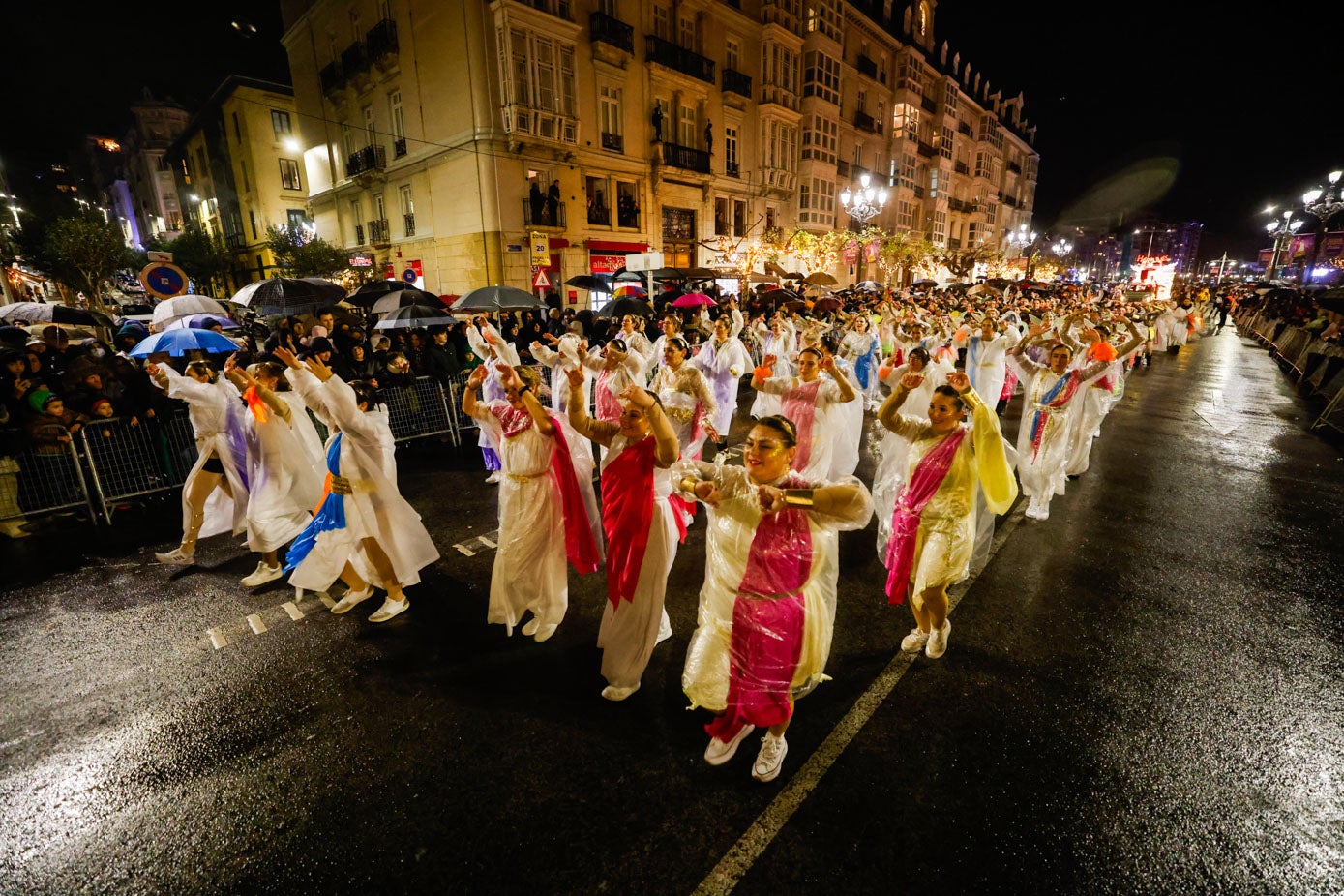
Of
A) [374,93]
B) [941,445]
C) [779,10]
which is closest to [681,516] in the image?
[941,445]

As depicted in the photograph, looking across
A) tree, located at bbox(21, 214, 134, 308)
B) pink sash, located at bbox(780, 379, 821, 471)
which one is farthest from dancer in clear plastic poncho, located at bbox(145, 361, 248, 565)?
tree, located at bbox(21, 214, 134, 308)

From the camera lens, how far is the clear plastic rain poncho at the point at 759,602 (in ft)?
8.30

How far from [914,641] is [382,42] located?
86.8 feet

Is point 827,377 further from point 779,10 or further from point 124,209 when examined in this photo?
point 124,209

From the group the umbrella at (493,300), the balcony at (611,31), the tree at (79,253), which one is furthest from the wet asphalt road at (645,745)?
the tree at (79,253)

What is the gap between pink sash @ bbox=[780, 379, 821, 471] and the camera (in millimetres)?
5715

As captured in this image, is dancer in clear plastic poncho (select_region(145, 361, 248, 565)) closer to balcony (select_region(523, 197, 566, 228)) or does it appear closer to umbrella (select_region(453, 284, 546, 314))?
umbrella (select_region(453, 284, 546, 314))

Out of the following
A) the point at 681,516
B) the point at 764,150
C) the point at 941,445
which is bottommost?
the point at 681,516

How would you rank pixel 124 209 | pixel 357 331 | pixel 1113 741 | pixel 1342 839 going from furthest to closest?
pixel 124 209 < pixel 357 331 < pixel 1113 741 < pixel 1342 839

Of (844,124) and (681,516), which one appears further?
(844,124)

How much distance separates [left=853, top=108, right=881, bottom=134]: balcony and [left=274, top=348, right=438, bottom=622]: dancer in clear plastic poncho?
3989cm

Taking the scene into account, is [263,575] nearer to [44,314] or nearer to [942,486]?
[942,486]

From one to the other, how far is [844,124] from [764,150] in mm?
9832

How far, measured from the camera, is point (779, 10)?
1094 inches
